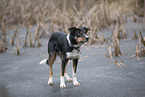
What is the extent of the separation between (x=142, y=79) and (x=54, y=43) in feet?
6.21

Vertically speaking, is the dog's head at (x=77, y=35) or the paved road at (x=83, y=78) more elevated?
the dog's head at (x=77, y=35)

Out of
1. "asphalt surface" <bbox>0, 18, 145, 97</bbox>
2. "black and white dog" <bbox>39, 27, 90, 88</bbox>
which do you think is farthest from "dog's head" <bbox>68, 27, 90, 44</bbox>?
"asphalt surface" <bbox>0, 18, 145, 97</bbox>

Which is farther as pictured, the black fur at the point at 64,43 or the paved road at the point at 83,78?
the black fur at the point at 64,43

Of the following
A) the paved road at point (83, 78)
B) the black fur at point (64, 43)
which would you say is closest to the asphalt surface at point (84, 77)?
the paved road at point (83, 78)

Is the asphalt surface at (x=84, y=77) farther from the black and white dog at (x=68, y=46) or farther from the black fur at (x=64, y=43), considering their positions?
the black fur at (x=64, y=43)

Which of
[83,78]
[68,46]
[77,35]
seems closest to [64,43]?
[68,46]

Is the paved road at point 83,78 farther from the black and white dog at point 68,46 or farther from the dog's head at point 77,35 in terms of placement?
the dog's head at point 77,35

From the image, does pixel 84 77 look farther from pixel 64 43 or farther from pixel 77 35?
pixel 77 35

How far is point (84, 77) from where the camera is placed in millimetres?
4820

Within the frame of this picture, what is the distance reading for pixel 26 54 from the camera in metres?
7.67

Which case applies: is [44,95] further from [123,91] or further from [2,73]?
[2,73]

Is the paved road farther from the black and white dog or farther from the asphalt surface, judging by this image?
the black and white dog

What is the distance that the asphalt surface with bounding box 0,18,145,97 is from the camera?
389cm

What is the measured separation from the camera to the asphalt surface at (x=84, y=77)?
12.8 ft
